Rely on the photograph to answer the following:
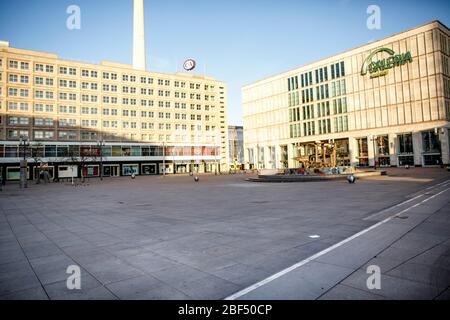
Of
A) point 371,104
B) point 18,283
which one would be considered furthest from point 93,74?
point 18,283

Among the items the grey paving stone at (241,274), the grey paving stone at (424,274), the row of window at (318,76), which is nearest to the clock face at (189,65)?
the row of window at (318,76)

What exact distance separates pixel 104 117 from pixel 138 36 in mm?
34042

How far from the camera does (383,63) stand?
66.7m

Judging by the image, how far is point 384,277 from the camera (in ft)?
14.2

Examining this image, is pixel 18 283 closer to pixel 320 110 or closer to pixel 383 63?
pixel 383 63

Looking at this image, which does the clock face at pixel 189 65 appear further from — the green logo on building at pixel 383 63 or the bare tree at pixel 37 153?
the green logo on building at pixel 383 63

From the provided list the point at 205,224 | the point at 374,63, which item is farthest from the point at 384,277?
the point at 374,63

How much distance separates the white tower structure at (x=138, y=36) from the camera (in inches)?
3457

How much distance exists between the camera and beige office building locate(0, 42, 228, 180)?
2402 inches

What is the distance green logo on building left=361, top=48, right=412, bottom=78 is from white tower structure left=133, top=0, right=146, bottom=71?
63892mm

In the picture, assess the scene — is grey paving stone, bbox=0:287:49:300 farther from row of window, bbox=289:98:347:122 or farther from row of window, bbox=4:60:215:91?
row of window, bbox=289:98:347:122

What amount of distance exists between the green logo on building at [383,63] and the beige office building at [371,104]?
0.21 meters

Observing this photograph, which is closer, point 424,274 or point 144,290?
point 144,290

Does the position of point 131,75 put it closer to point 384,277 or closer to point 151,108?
point 151,108
